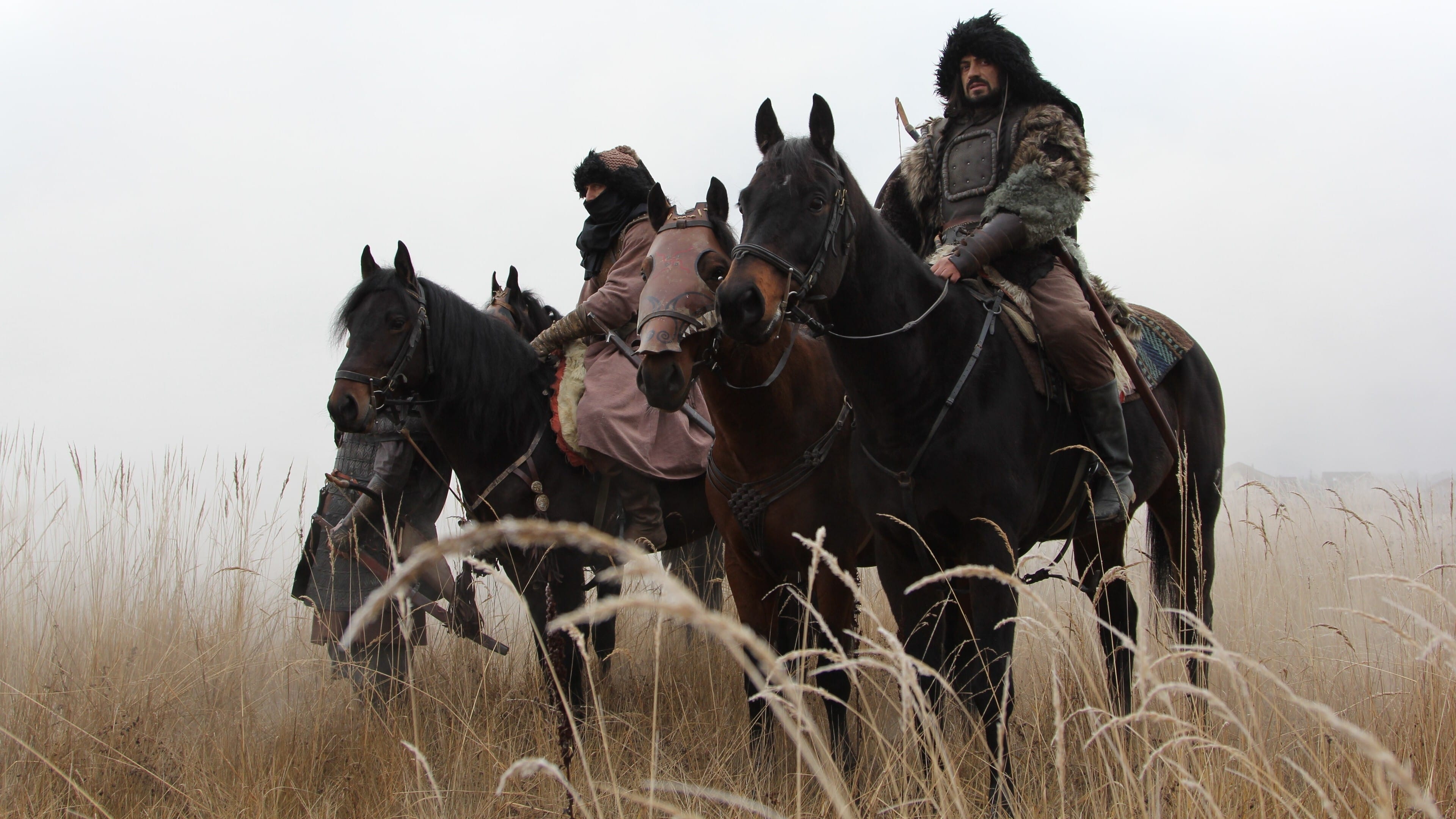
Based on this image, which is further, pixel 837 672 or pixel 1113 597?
pixel 1113 597

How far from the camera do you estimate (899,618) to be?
3.35 m

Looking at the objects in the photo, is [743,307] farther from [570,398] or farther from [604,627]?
[604,627]

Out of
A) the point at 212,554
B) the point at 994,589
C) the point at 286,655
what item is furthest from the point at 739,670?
the point at 212,554

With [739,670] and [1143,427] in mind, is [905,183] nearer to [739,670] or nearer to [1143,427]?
[1143,427]

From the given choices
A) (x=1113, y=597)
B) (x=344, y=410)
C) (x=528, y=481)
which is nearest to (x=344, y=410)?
(x=344, y=410)

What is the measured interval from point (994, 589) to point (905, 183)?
2.11 m

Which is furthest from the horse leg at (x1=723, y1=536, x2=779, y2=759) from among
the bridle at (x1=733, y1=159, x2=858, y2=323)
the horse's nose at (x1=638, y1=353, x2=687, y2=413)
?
the bridle at (x1=733, y1=159, x2=858, y2=323)

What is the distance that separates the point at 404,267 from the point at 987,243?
285cm

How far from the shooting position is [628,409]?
447 centimetres

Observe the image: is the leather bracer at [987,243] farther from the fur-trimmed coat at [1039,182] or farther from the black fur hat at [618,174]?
the black fur hat at [618,174]

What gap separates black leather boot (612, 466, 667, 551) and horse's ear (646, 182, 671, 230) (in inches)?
49.9

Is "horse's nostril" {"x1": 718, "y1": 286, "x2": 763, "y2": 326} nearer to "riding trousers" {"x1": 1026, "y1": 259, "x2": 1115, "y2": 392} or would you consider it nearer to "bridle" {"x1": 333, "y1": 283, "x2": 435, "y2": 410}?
"riding trousers" {"x1": 1026, "y1": 259, "x2": 1115, "y2": 392}

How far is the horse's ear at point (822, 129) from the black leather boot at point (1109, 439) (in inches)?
52.9

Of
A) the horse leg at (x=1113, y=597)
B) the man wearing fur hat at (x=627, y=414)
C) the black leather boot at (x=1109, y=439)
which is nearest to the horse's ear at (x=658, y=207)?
the man wearing fur hat at (x=627, y=414)
